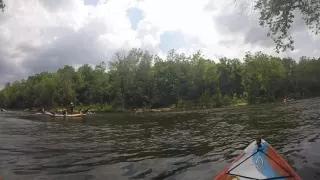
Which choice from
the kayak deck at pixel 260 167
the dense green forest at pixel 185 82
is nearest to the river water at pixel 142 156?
the kayak deck at pixel 260 167

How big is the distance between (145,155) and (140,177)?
382 cm

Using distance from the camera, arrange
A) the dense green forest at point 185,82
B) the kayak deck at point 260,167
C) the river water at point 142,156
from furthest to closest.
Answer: the dense green forest at point 185,82, the river water at point 142,156, the kayak deck at point 260,167

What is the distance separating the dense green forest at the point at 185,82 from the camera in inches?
3575

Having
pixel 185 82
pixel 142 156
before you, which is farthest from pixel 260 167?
pixel 185 82

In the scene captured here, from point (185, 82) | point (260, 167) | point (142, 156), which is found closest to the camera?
point (260, 167)

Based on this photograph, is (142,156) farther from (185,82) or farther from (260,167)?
(185,82)

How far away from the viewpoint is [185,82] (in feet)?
313

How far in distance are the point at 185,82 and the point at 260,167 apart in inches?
3456

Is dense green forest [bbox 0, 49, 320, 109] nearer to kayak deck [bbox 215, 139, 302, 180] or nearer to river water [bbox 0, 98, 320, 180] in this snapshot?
river water [bbox 0, 98, 320, 180]

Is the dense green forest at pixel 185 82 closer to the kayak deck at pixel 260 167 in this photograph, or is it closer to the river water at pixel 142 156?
the river water at pixel 142 156

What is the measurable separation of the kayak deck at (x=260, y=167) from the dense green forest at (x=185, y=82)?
2773 inches

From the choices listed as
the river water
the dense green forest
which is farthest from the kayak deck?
the dense green forest

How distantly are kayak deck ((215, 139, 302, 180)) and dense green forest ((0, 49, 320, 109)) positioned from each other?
70.4m

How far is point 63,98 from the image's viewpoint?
368ft
